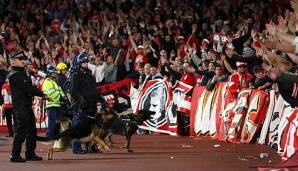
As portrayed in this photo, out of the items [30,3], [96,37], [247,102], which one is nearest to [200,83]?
[247,102]

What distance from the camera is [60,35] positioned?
2977 centimetres

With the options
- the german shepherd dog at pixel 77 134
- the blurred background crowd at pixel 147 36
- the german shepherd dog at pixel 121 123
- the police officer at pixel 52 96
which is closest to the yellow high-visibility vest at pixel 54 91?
the police officer at pixel 52 96

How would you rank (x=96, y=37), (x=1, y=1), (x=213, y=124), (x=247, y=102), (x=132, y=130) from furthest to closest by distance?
(x=1, y=1)
(x=96, y=37)
(x=213, y=124)
(x=247, y=102)
(x=132, y=130)

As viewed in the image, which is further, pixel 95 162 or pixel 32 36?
pixel 32 36

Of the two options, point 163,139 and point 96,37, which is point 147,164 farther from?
point 96,37

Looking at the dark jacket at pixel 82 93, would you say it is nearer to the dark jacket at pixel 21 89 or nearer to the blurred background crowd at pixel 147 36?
the dark jacket at pixel 21 89

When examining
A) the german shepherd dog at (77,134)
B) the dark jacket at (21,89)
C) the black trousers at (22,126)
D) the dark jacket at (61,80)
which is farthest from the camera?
the dark jacket at (61,80)

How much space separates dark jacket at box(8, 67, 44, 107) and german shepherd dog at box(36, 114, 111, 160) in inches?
33.3

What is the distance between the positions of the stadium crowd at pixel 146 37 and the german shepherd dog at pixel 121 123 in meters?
2.47

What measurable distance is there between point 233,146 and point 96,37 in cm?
1142

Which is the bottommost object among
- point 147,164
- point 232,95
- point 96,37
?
point 147,164

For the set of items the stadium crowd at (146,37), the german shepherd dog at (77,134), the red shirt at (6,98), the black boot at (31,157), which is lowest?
the black boot at (31,157)

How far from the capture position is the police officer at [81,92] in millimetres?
16406

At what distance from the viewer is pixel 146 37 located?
85.5 ft
